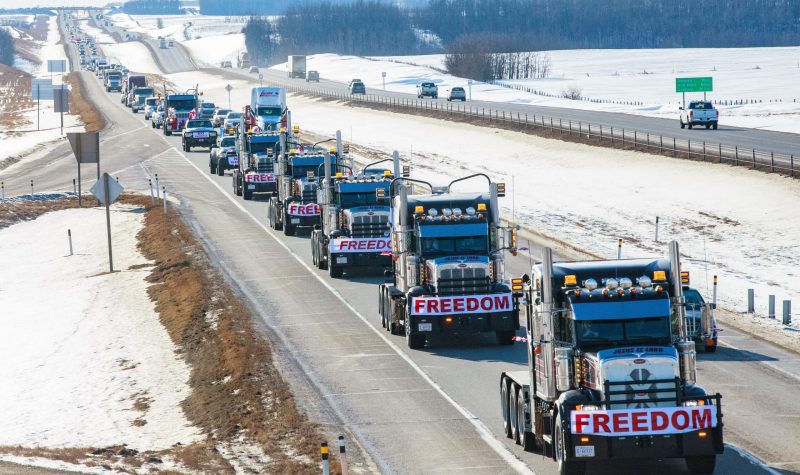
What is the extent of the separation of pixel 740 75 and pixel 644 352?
148 meters

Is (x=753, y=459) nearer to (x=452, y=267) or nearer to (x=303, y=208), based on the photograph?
(x=452, y=267)

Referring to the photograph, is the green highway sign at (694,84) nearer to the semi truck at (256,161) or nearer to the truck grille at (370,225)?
the semi truck at (256,161)

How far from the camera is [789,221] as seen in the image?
51688 millimetres

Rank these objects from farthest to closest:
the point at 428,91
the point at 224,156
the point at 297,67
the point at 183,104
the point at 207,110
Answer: the point at 297,67
the point at 428,91
the point at 207,110
the point at 183,104
the point at 224,156

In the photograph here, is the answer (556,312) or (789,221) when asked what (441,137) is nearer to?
(789,221)

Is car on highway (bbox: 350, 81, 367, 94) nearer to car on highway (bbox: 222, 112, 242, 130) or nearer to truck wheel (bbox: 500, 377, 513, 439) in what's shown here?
car on highway (bbox: 222, 112, 242, 130)

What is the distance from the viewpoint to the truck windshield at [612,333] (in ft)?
60.8

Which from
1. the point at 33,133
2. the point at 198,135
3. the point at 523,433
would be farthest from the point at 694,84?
the point at 523,433

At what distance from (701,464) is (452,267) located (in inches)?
438

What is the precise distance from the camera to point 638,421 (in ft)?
57.8

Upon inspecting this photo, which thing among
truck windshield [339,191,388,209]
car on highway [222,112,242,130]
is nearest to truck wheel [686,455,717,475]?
truck windshield [339,191,388,209]

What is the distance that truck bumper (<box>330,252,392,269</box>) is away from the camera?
128ft

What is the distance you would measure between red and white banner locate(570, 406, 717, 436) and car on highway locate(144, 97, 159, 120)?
102 metres

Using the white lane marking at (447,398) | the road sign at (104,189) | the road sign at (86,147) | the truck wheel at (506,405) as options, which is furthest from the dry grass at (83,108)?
the truck wheel at (506,405)
